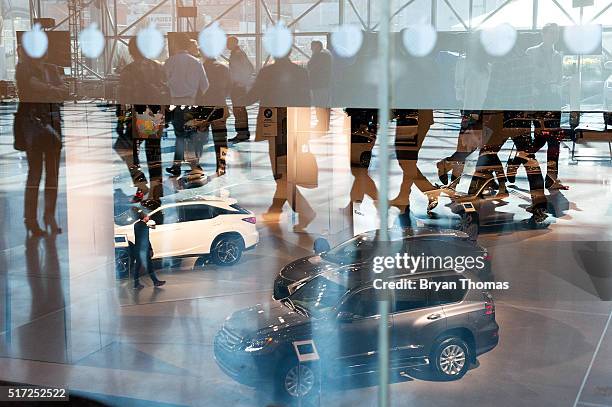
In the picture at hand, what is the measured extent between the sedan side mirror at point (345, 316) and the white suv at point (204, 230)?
0.55 meters

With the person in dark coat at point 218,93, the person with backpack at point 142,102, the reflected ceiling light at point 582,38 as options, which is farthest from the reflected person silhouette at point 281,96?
the reflected ceiling light at point 582,38

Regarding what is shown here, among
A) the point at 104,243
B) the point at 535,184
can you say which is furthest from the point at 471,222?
the point at 104,243

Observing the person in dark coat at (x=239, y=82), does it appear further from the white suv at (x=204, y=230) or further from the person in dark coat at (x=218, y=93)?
the white suv at (x=204, y=230)

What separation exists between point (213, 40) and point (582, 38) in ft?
5.29

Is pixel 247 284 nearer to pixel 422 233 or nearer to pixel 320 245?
pixel 320 245

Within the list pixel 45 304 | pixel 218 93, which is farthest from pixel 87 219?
pixel 218 93

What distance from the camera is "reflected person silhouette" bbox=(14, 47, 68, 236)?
4.47 m

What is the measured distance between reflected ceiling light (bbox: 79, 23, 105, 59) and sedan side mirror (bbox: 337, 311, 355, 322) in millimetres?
1725

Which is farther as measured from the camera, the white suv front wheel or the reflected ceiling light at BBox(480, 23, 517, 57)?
the white suv front wheel

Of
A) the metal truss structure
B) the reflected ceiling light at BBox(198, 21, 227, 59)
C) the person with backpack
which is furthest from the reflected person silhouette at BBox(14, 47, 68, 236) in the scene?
the reflected ceiling light at BBox(198, 21, 227, 59)

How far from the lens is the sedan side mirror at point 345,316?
386 centimetres

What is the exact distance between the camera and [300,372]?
391 centimetres

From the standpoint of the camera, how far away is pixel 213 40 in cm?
405

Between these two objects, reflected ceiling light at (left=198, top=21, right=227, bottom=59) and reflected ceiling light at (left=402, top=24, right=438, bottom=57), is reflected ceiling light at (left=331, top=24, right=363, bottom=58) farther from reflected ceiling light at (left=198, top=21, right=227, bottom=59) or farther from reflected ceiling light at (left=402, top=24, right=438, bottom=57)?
reflected ceiling light at (left=198, top=21, right=227, bottom=59)
